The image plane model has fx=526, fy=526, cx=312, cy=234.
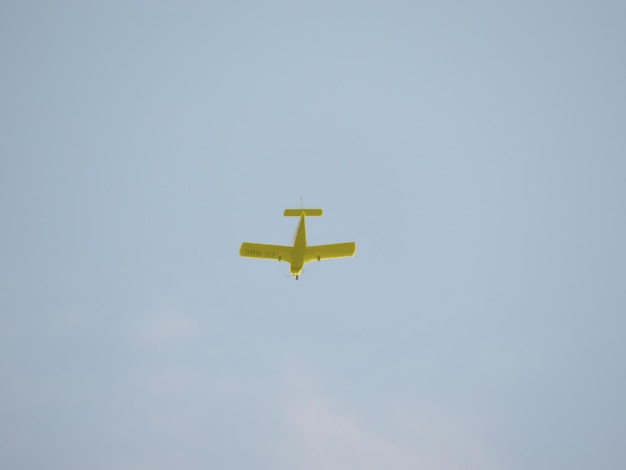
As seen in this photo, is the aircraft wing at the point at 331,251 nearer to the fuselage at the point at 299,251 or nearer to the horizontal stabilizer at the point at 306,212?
the fuselage at the point at 299,251

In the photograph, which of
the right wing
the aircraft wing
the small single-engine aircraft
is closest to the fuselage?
the small single-engine aircraft

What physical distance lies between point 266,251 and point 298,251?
12.0 feet

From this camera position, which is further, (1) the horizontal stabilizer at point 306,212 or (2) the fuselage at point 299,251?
(1) the horizontal stabilizer at point 306,212

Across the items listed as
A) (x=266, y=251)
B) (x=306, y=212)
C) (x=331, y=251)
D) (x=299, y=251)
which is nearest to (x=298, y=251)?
(x=299, y=251)

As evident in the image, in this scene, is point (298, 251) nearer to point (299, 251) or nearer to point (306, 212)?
point (299, 251)

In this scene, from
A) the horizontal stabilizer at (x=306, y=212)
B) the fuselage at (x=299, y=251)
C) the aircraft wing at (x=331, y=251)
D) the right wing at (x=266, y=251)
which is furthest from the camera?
the right wing at (x=266, y=251)

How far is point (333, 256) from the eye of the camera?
54.0 m

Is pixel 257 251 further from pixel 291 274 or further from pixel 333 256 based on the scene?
pixel 333 256

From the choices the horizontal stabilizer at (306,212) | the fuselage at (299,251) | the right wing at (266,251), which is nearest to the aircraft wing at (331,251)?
the fuselage at (299,251)

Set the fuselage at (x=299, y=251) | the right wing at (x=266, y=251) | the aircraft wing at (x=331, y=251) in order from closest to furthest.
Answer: the fuselage at (x=299, y=251) → the aircraft wing at (x=331, y=251) → the right wing at (x=266, y=251)

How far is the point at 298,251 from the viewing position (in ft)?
174

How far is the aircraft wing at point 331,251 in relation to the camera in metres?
53.8

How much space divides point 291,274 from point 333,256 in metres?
4.76

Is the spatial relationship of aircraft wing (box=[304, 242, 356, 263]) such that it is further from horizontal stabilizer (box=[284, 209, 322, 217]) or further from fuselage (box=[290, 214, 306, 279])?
horizontal stabilizer (box=[284, 209, 322, 217])
